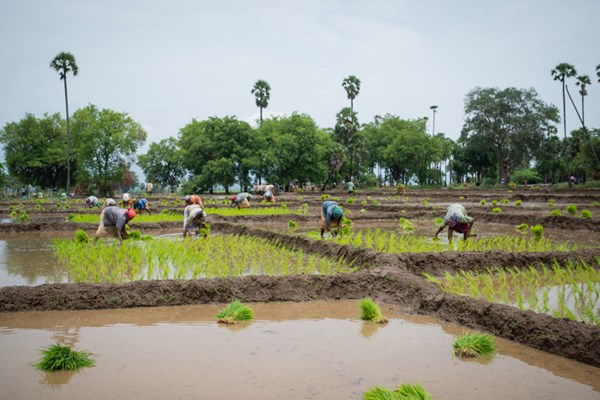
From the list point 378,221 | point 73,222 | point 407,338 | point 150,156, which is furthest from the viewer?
point 150,156

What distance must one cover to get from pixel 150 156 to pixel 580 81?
149ft

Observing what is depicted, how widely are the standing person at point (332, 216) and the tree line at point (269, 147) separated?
2729cm

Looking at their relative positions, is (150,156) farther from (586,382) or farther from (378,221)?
(586,382)

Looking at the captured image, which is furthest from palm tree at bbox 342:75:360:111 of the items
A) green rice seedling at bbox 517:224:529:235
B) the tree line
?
green rice seedling at bbox 517:224:529:235

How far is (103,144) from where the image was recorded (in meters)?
44.2

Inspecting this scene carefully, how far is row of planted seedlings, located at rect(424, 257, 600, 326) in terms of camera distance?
5207mm

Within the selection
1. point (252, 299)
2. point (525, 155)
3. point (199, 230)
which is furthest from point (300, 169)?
point (252, 299)

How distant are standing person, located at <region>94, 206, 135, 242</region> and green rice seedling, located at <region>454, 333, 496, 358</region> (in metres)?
7.91

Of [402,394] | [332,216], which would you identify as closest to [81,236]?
[332,216]

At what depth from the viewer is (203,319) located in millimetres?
5508

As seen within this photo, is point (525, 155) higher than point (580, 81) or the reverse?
the reverse

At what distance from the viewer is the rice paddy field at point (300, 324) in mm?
3578

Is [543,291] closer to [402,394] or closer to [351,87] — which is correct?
[402,394]

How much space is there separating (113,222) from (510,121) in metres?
45.4
